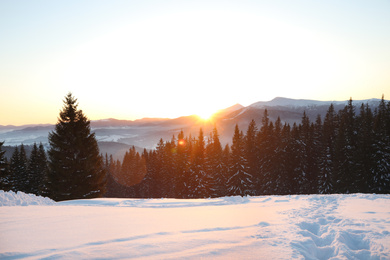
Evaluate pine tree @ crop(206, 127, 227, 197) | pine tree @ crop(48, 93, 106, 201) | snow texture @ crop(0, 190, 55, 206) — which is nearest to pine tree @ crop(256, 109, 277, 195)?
pine tree @ crop(206, 127, 227, 197)

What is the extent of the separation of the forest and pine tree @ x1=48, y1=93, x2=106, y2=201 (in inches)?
635

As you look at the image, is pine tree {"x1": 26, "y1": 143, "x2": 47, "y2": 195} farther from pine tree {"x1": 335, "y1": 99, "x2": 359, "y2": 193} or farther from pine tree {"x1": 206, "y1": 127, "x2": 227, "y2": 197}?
pine tree {"x1": 335, "y1": 99, "x2": 359, "y2": 193}

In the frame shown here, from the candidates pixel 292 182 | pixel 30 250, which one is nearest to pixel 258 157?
pixel 292 182

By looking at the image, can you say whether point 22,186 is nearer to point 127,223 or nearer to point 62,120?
point 62,120

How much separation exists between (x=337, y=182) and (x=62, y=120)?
42.7m

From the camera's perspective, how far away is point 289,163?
44.4 meters

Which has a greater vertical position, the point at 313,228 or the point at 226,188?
the point at 313,228

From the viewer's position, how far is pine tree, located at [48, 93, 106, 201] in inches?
808

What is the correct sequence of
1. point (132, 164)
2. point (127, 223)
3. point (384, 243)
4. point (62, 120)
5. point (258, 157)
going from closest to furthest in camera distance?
point (384, 243), point (127, 223), point (62, 120), point (258, 157), point (132, 164)

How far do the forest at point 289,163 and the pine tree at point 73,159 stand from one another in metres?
16.1

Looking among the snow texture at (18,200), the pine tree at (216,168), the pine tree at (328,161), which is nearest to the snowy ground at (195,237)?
the snow texture at (18,200)

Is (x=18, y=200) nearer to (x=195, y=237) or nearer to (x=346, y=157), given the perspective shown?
(x=195, y=237)

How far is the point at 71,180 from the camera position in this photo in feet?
67.5

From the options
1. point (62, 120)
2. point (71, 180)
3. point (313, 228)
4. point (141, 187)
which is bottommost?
point (141, 187)
